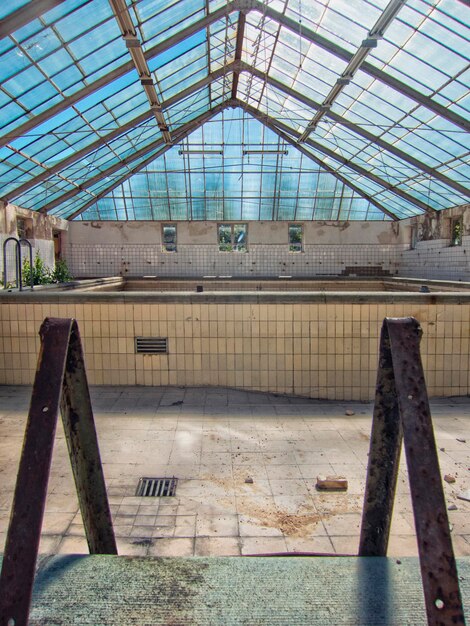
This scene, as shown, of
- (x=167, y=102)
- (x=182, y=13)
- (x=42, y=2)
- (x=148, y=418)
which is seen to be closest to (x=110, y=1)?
(x=42, y=2)

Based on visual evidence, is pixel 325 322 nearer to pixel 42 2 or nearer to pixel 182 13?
pixel 42 2

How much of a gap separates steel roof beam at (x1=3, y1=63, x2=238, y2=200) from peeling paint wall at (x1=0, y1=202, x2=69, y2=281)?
0.61m

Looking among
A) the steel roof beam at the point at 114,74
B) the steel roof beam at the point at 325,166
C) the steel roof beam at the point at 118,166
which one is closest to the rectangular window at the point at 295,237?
the steel roof beam at the point at 325,166

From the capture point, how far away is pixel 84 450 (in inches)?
63.4

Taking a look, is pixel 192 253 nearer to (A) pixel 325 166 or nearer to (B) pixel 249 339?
(A) pixel 325 166

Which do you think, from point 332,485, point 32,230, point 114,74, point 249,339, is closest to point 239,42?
point 114,74

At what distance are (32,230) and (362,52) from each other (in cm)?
1087

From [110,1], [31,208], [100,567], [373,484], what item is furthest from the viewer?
[31,208]

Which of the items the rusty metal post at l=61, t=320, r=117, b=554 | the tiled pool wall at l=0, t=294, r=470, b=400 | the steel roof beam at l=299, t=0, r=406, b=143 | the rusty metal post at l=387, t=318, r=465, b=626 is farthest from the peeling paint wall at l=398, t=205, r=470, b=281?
the rusty metal post at l=61, t=320, r=117, b=554

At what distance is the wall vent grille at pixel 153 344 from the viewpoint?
5719 mm

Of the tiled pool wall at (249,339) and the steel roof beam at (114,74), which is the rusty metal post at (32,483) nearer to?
the tiled pool wall at (249,339)

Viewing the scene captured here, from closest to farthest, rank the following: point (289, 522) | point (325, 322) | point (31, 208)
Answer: point (289, 522) → point (325, 322) → point (31, 208)

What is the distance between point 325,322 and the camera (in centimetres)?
556

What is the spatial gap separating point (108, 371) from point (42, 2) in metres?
6.13
